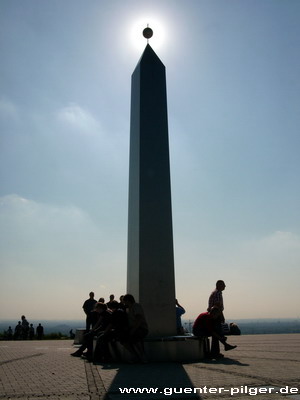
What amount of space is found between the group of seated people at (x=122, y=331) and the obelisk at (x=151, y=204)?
986mm

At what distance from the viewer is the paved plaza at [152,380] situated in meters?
4.50

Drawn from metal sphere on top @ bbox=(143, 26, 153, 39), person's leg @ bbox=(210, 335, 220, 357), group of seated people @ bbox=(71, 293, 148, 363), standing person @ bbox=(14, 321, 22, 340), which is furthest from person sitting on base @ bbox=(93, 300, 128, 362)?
standing person @ bbox=(14, 321, 22, 340)

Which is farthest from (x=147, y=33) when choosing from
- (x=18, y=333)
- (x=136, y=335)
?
(x=18, y=333)

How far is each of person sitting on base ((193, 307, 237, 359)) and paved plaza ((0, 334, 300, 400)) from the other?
817 mm

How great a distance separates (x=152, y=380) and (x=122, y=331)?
245cm

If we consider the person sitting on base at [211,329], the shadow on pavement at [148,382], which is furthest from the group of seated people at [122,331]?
the person sitting on base at [211,329]

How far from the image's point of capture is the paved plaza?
450cm

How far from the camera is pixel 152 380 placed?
5.48m

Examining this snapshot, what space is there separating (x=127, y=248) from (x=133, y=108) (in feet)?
13.0

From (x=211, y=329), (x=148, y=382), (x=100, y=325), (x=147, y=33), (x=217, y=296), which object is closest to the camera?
(x=148, y=382)

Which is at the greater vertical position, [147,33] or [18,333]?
[147,33]

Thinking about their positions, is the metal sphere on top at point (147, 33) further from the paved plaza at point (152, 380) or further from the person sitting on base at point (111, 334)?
the paved plaza at point (152, 380)

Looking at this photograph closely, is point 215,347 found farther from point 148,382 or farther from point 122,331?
point 148,382

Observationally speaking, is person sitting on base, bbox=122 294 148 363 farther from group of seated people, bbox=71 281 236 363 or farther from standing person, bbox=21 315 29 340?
standing person, bbox=21 315 29 340
